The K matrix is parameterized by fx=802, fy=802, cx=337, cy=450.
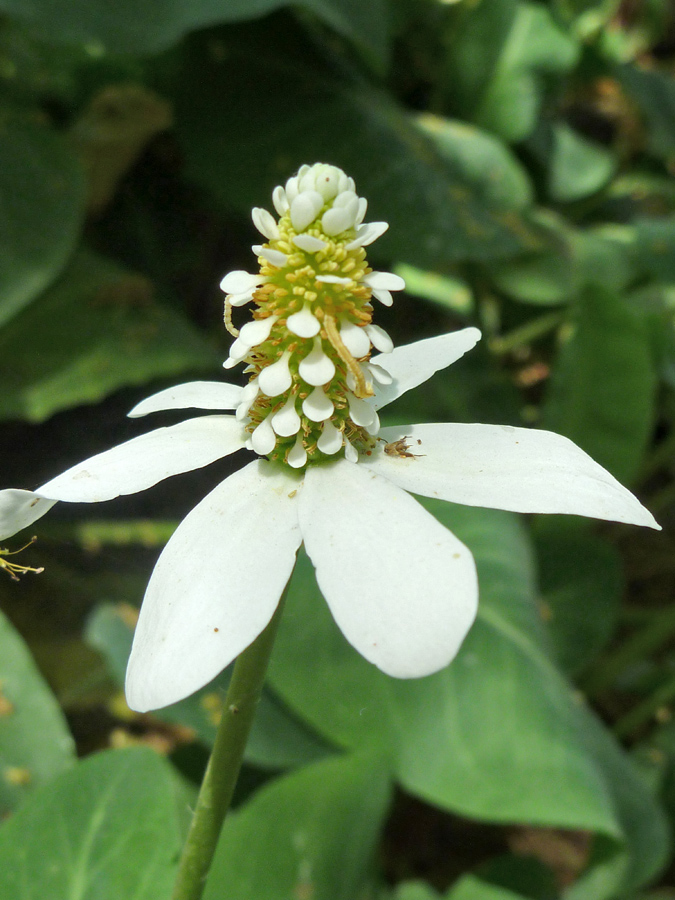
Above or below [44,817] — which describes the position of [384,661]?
above

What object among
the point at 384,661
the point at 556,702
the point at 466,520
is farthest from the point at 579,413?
the point at 384,661

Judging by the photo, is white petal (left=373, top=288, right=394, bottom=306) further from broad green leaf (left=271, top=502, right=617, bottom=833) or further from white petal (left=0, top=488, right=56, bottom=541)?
broad green leaf (left=271, top=502, right=617, bottom=833)

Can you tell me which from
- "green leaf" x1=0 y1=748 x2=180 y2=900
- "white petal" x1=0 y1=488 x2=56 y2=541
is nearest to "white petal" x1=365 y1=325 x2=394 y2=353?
"white petal" x1=0 y1=488 x2=56 y2=541

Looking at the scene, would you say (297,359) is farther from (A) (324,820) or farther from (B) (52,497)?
(A) (324,820)

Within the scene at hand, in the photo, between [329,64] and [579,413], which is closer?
[579,413]

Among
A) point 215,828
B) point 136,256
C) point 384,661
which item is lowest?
point 136,256

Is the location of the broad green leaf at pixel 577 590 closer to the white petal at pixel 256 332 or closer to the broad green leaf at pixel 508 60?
the broad green leaf at pixel 508 60
